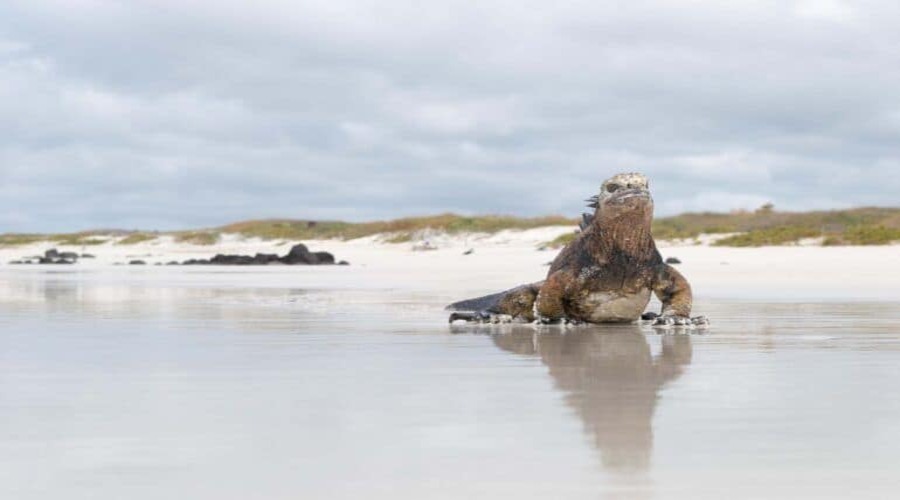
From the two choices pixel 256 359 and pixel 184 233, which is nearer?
pixel 256 359

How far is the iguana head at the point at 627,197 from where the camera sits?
1106 centimetres

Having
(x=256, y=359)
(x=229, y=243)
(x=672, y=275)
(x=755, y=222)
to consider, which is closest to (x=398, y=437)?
(x=256, y=359)

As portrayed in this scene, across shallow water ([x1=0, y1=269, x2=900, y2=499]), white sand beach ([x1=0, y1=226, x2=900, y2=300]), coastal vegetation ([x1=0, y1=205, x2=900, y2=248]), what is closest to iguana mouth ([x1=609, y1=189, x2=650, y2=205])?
shallow water ([x1=0, y1=269, x2=900, y2=499])

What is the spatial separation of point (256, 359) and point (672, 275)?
17.0 feet

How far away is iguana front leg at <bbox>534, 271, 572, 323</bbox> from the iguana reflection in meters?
0.57

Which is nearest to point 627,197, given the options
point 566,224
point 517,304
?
point 517,304

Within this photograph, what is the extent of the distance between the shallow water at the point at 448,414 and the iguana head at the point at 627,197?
183 centimetres

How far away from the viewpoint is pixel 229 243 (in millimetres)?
67625

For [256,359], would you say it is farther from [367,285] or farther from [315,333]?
[367,285]

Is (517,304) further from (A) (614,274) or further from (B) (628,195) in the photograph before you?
(B) (628,195)

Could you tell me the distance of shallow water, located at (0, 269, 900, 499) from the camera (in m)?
3.59

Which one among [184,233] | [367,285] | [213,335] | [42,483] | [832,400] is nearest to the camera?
[42,483]

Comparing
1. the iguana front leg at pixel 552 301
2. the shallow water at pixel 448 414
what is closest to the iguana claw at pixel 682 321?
the shallow water at pixel 448 414

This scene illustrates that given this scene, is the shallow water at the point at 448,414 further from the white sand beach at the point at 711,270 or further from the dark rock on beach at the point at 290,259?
the dark rock on beach at the point at 290,259
